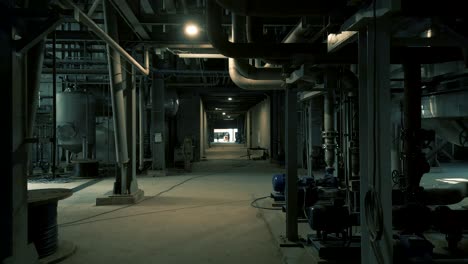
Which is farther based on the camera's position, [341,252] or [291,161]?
[291,161]

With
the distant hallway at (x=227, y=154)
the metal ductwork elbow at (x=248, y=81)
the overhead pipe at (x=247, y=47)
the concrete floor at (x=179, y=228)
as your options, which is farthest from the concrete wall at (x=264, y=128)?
the overhead pipe at (x=247, y=47)

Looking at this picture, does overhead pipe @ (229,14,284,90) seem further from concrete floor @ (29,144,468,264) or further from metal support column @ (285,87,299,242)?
concrete floor @ (29,144,468,264)

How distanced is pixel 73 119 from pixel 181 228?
7421 mm

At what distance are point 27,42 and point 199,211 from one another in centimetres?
355

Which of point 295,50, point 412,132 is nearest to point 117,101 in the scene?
point 295,50

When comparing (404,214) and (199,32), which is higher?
(199,32)

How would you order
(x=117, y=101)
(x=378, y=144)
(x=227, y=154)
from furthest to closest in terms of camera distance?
(x=227, y=154) → (x=117, y=101) → (x=378, y=144)

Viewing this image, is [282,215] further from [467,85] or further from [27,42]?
[27,42]

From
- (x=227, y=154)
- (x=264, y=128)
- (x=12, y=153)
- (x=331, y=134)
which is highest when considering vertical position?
(x=264, y=128)

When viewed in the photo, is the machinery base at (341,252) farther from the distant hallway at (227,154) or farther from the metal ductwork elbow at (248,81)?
the distant hallway at (227,154)

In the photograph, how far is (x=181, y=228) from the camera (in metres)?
4.61

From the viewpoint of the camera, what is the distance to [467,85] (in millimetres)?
4078

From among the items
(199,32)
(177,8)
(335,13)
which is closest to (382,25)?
(335,13)

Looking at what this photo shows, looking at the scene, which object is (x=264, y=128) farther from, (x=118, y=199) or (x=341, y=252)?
(x=341, y=252)
